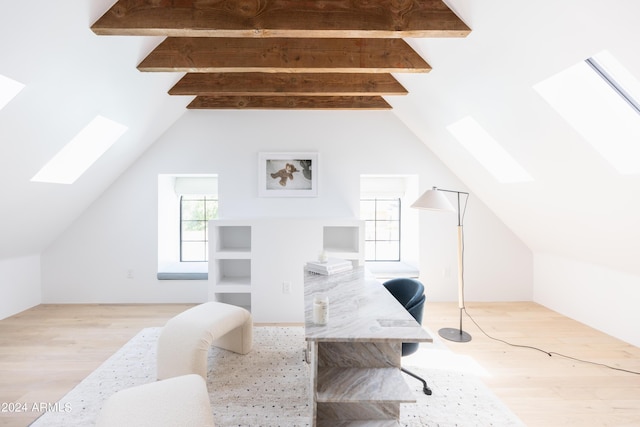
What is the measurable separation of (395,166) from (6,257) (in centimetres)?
438

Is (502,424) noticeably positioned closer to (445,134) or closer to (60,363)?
(445,134)

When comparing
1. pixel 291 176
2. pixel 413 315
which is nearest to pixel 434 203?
pixel 413 315

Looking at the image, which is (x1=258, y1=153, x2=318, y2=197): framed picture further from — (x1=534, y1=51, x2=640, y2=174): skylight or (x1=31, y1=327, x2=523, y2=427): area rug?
(x1=534, y1=51, x2=640, y2=174): skylight

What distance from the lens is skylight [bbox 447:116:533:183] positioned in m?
2.99

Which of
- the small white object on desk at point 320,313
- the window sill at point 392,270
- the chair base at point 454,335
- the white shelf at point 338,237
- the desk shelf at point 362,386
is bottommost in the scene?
the chair base at point 454,335

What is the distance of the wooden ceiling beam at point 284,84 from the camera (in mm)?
3064

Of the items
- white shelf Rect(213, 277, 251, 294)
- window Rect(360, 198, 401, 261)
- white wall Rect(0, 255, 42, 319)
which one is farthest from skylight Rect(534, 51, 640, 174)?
white wall Rect(0, 255, 42, 319)

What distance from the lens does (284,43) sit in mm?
2484

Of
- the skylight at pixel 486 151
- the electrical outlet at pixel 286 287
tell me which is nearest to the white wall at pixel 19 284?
the electrical outlet at pixel 286 287

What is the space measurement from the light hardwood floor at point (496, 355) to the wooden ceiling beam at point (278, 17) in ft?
7.82

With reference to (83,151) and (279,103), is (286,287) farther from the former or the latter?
(83,151)

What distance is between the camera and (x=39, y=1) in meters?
1.59

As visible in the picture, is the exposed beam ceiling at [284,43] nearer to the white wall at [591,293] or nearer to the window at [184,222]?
the window at [184,222]

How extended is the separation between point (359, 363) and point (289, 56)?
2.23 metres
